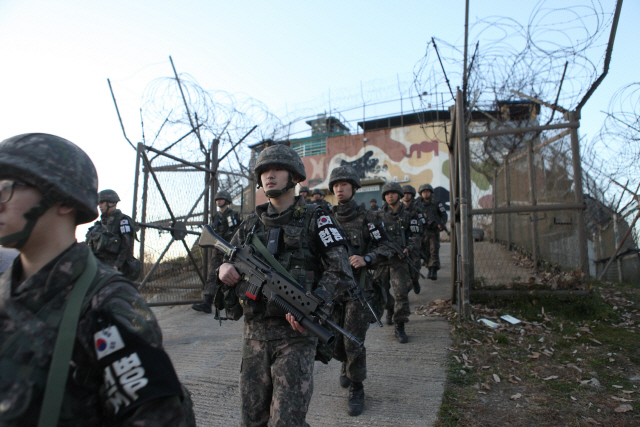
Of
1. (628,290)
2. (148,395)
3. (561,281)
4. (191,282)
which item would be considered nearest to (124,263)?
(191,282)

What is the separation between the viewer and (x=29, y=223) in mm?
1159

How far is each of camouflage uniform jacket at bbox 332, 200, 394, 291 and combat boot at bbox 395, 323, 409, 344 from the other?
0.98 meters

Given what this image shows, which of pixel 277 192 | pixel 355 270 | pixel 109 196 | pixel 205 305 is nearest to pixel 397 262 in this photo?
pixel 355 270

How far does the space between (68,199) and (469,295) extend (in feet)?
16.2

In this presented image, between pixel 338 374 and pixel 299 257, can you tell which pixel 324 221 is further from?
pixel 338 374

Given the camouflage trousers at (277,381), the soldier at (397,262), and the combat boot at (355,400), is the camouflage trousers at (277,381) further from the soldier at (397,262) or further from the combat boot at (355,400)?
the soldier at (397,262)

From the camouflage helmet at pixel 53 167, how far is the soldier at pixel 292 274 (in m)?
1.20

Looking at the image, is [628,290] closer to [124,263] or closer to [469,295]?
[469,295]

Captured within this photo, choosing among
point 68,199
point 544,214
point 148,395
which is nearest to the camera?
point 148,395

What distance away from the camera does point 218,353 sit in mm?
4648

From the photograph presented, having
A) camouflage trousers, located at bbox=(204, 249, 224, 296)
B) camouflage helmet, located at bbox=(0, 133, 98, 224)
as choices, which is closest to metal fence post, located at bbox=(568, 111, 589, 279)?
camouflage trousers, located at bbox=(204, 249, 224, 296)

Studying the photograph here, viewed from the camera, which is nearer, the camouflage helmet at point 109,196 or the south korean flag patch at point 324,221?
the south korean flag patch at point 324,221

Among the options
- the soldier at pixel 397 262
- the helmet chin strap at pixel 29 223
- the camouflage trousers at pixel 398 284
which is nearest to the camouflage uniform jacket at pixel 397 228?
the soldier at pixel 397 262

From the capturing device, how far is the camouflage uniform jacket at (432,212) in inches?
338
